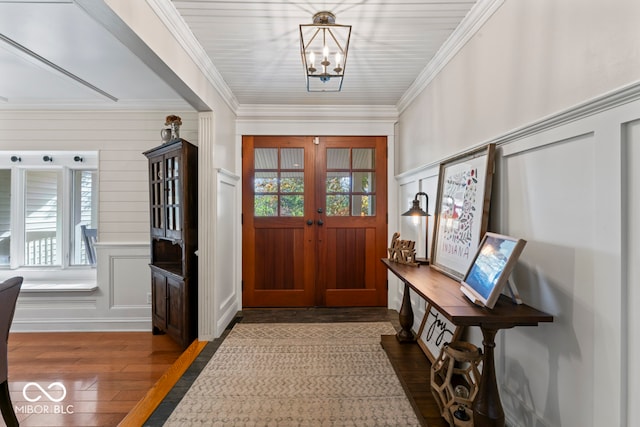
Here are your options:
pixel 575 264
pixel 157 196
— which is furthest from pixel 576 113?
pixel 157 196

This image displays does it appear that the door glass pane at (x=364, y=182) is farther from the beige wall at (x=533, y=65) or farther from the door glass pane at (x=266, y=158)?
the beige wall at (x=533, y=65)

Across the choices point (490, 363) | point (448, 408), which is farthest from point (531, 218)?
point (448, 408)

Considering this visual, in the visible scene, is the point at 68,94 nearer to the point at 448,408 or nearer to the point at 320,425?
the point at 320,425

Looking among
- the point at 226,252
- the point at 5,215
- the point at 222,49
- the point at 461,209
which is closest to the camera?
the point at 461,209

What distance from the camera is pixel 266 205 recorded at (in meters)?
3.56

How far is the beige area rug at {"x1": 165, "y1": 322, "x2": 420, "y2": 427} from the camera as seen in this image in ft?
5.73

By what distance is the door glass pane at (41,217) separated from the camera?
345 cm

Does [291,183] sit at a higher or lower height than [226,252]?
higher

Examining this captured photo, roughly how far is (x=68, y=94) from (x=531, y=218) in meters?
4.18

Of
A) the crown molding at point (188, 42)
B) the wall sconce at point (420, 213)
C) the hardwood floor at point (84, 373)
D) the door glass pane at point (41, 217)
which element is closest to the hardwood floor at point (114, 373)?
the hardwood floor at point (84, 373)

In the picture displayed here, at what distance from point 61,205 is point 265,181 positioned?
238 centimetres

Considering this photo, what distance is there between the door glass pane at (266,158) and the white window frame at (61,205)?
1842 mm

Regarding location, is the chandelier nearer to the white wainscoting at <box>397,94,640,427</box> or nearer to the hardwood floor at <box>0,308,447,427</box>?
the white wainscoting at <box>397,94,640,427</box>

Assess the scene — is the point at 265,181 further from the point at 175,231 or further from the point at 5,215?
the point at 5,215
